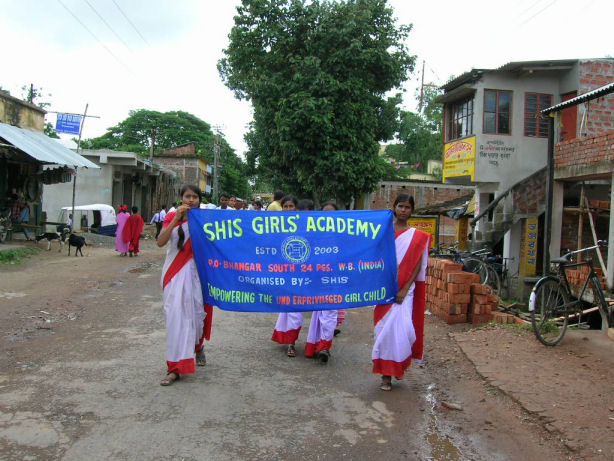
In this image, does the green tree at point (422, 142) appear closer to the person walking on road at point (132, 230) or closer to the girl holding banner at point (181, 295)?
the person walking on road at point (132, 230)

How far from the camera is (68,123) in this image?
2116 centimetres

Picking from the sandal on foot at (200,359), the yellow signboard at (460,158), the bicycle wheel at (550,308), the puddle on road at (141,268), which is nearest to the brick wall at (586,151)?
the yellow signboard at (460,158)

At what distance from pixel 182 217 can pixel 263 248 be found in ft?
2.34

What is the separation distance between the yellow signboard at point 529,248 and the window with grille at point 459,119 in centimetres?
329

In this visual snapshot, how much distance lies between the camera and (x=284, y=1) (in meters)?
18.8

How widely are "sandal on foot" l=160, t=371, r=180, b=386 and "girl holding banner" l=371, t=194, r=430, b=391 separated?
1608mm

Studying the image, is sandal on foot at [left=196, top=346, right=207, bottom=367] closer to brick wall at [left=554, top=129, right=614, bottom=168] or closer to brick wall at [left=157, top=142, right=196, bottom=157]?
brick wall at [left=554, top=129, right=614, bottom=168]

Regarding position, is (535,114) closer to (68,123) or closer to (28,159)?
(28,159)

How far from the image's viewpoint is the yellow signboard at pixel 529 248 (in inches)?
571

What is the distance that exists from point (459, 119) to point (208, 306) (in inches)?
548

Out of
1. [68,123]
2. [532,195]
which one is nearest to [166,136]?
[68,123]

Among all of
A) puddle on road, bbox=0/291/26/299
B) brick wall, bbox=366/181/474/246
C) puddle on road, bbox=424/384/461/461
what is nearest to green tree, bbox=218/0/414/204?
brick wall, bbox=366/181/474/246

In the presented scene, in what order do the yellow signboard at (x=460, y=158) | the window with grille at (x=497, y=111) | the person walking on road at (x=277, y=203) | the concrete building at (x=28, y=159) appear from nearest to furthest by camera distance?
1. the person walking on road at (x=277, y=203)
2. the concrete building at (x=28, y=159)
3. the window with grille at (x=497, y=111)
4. the yellow signboard at (x=460, y=158)

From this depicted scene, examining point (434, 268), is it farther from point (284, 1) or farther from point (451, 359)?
point (284, 1)
